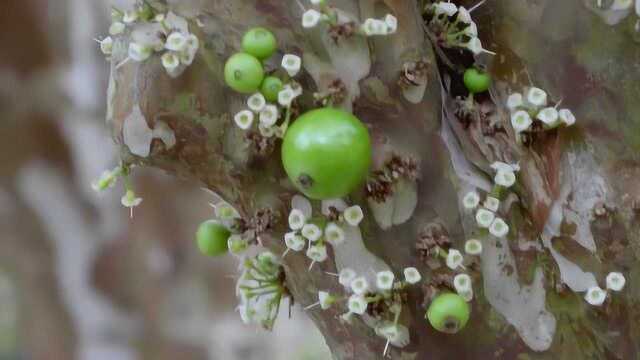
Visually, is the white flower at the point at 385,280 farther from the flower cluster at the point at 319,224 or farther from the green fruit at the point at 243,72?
the green fruit at the point at 243,72

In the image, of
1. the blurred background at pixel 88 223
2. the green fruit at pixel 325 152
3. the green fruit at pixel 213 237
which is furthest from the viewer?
the blurred background at pixel 88 223

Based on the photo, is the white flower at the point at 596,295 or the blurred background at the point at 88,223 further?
the blurred background at the point at 88,223

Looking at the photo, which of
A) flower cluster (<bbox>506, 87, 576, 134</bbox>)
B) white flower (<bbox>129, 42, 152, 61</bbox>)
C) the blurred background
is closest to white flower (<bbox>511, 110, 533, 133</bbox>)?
flower cluster (<bbox>506, 87, 576, 134</bbox>)

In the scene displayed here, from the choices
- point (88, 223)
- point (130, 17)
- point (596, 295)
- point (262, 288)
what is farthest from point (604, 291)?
point (88, 223)

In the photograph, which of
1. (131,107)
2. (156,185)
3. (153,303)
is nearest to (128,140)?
(131,107)

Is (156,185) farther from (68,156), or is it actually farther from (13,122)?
(13,122)

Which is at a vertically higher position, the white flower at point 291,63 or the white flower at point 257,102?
the white flower at point 291,63

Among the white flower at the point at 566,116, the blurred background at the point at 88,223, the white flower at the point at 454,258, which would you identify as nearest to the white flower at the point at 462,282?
the white flower at the point at 454,258

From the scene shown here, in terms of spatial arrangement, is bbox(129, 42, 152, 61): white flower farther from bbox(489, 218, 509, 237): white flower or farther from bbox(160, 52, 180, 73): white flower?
bbox(489, 218, 509, 237): white flower

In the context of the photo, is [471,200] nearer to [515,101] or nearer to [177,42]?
[515,101]
